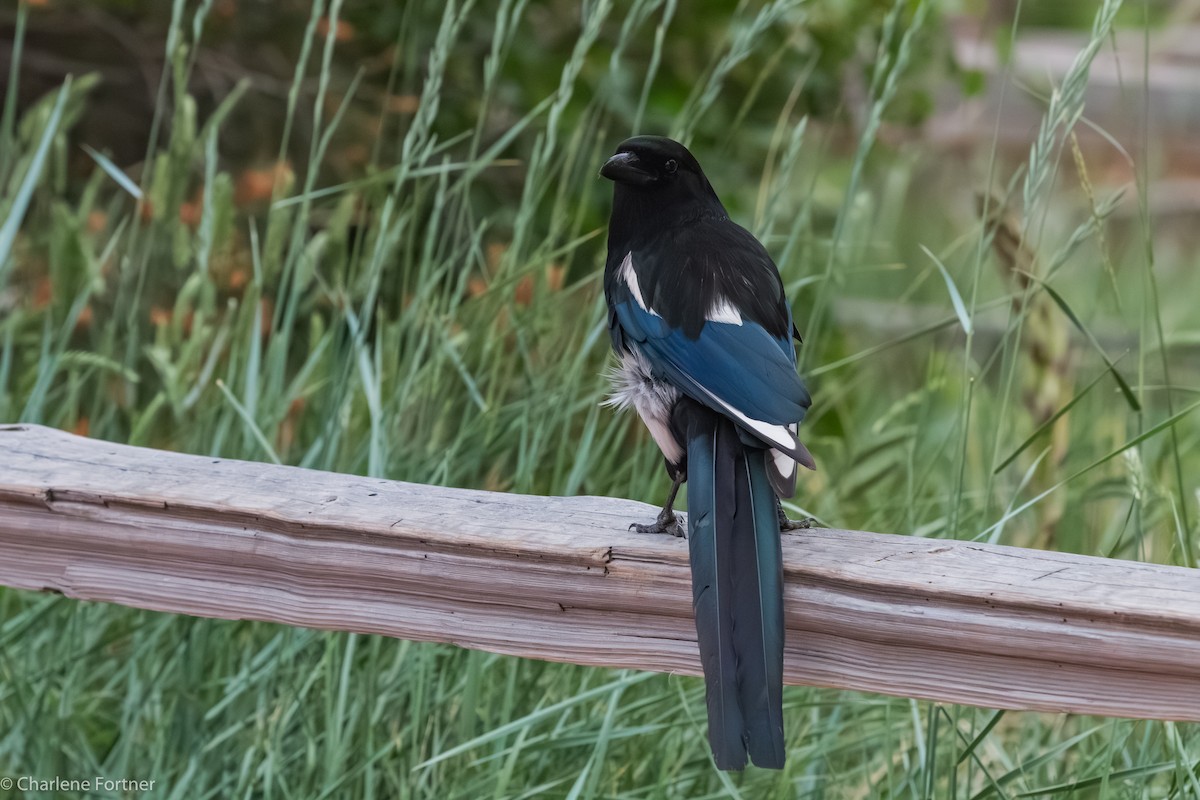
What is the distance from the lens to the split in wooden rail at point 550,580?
1.23 metres

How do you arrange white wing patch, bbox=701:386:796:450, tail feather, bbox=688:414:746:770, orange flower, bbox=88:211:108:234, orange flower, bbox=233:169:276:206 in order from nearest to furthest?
tail feather, bbox=688:414:746:770, white wing patch, bbox=701:386:796:450, orange flower, bbox=233:169:276:206, orange flower, bbox=88:211:108:234

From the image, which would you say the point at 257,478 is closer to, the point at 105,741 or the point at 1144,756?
the point at 105,741

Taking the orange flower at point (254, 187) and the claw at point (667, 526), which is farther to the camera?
the orange flower at point (254, 187)

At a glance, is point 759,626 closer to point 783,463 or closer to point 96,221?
point 783,463

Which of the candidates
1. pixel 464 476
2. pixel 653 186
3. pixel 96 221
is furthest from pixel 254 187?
pixel 653 186

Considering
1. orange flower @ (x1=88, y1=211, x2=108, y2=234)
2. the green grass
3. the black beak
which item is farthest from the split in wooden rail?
orange flower @ (x1=88, y1=211, x2=108, y2=234)

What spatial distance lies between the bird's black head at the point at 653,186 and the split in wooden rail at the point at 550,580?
0.54 meters

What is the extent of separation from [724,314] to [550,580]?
451mm

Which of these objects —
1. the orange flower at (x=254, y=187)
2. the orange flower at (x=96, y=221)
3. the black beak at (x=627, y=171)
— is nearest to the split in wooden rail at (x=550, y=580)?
the black beak at (x=627, y=171)

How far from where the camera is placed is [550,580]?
1418mm

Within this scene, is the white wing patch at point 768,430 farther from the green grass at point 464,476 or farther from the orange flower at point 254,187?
the orange flower at point 254,187

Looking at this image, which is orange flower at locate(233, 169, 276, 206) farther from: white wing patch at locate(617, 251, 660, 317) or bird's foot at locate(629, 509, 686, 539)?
bird's foot at locate(629, 509, 686, 539)

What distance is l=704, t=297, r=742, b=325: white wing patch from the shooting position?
1695mm

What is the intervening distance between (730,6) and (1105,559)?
2075mm
